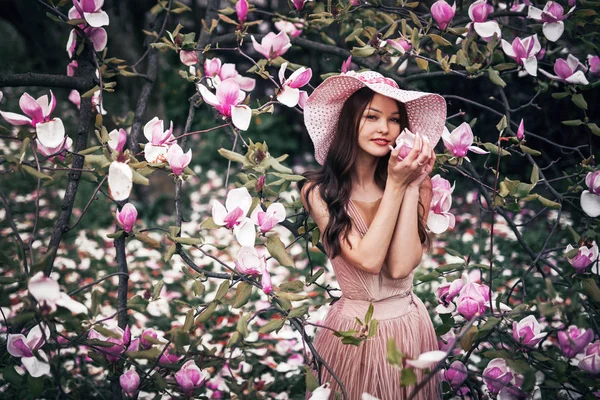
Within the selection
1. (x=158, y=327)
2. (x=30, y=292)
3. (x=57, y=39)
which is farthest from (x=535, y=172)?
(x=57, y=39)

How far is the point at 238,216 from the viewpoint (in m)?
1.13

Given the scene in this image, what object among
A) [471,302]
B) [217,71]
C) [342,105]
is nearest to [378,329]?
[471,302]

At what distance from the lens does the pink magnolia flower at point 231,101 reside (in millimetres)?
1192

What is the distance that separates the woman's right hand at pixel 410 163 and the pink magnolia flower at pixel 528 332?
442mm

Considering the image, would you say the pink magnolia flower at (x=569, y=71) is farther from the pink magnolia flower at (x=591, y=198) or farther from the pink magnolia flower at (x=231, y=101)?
the pink magnolia flower at (x=231, y=101)

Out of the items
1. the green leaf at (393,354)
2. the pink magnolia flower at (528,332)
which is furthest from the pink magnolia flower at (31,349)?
Result: the pink magnolia flower at (528,332)

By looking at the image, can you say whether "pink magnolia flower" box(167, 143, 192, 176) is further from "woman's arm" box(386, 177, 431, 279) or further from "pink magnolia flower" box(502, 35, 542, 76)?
"pink magnolia flower" box(502, 35, 542, 76)

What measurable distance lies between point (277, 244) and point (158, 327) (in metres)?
1.58

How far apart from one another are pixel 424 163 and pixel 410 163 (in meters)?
0.04

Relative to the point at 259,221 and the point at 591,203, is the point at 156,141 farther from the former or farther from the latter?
the point at 591,203

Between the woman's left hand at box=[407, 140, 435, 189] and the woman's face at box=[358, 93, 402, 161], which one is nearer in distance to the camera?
the woman's left hand at box=[407, 140, 435, 189]

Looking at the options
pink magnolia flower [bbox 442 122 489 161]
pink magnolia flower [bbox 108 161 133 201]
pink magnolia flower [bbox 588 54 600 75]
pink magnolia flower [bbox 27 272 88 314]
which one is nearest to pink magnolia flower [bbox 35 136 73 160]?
pink magnolia flower [bbox 108 161 133 201]

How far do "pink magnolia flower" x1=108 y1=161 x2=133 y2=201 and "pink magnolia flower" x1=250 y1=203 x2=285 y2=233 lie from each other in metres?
0.28

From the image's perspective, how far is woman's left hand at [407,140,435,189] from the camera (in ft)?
3.97
